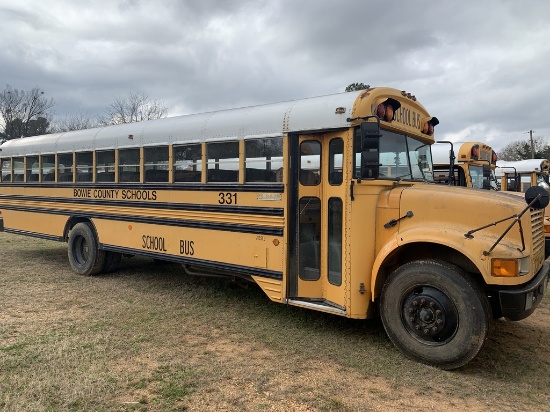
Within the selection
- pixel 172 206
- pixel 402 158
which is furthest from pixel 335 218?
pixel 172 206

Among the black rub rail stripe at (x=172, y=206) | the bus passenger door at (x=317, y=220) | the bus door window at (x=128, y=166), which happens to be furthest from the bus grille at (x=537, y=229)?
the bus door window at (x=128, y=166)

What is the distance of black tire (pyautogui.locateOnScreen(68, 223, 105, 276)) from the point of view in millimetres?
6867

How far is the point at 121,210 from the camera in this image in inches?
250

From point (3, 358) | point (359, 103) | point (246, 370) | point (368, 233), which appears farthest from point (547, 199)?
point (3, 358)

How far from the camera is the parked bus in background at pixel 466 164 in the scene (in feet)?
30.7

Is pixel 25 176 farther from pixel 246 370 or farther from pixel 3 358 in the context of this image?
pixel 246 370

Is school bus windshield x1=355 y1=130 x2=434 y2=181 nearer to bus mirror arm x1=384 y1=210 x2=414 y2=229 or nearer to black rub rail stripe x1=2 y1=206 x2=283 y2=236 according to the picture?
bus mirror arm x1=384 y1=210 x2=414 y2=229

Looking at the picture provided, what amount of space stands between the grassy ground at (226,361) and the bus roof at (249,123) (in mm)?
2072

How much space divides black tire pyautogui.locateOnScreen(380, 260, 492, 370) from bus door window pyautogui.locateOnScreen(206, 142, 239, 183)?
2.10 meters

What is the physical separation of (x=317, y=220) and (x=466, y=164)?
642cm

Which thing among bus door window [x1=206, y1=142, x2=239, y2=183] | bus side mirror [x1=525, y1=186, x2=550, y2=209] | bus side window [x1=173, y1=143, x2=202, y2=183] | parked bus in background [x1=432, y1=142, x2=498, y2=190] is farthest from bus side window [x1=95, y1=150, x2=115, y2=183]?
parked bus in background [x1=432, y1=142, x2=498, y2=190]

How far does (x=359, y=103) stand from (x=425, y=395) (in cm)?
249

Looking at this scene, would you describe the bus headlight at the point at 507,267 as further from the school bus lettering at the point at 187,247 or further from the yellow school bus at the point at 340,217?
the school bus lettering at the point at 187,247

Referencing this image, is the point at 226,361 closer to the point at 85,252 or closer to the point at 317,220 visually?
the point at 317,220
